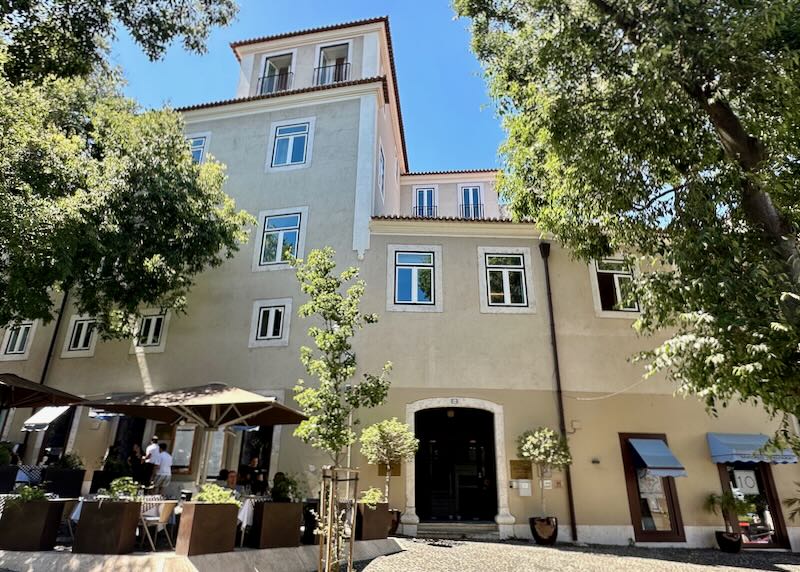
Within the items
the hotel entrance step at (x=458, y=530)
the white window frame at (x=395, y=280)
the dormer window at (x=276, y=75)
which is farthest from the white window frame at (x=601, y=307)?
the dormer window at (x=276, y=75)

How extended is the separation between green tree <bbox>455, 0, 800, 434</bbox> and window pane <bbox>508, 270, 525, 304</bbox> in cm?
319

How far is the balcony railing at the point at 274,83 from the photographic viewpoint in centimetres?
1812

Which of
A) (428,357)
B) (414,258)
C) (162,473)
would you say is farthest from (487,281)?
(162,473)

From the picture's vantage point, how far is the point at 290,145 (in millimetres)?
16234

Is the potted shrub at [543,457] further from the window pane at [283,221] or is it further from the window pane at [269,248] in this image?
the window pane at [283,221]

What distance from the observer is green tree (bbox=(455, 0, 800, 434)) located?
6.99 metres

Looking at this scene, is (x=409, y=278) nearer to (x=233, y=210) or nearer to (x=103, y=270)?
(x=233, y=210)

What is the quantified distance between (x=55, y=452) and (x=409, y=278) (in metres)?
10.8

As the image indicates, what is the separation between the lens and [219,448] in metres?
13.1

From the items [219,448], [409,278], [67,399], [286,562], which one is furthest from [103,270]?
[286,562]

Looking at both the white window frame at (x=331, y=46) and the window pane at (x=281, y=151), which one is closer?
the window pane at (x=281, y=151)

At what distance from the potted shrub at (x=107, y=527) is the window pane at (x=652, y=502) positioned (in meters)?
10.6

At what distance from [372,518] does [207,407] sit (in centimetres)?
375

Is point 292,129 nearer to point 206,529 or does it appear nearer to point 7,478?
point 7,478
